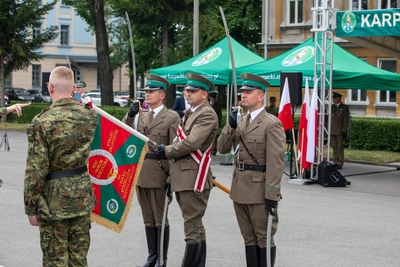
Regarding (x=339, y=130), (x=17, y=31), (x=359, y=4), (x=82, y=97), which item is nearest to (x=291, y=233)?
(x=82, y=97)

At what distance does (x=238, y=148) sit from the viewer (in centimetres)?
631

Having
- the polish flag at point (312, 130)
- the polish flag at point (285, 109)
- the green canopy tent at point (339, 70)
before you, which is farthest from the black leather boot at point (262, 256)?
the green canopy tent at point (339, 70)

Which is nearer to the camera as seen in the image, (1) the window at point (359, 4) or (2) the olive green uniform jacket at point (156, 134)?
(2) the olive green uniform jacket at point (156, 134)

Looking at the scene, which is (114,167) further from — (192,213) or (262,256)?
(262,256)

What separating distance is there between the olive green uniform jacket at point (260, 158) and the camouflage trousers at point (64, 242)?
1.56 meters

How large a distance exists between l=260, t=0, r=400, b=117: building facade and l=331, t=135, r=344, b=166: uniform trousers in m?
14.8

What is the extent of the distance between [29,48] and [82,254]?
1225 inches

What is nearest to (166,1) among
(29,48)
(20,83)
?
(29,48)

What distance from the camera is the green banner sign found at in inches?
546

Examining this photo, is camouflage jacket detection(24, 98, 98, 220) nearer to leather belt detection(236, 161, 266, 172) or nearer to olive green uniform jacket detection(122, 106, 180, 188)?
leather belt detection(236, 161, 266, 172)

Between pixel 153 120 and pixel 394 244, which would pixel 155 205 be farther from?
pixel 394 244

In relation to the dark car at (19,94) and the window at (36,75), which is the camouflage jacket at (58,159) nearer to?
the dark car at (19,94)

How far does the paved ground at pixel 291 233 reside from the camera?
7637mm

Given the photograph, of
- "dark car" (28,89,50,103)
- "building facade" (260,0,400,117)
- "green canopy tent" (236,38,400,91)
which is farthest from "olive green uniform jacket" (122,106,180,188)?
"dark car" (28,89,50,103)
